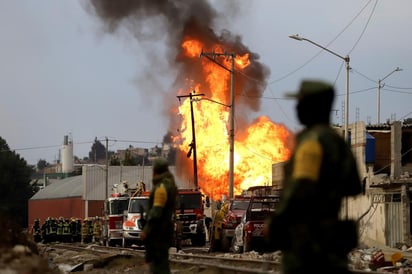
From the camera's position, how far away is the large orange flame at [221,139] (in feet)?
180

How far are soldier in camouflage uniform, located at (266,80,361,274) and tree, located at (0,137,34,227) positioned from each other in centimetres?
8405

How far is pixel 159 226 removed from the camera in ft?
31.6

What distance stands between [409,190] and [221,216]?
7.63m

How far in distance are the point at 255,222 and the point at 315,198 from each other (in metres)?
21.9

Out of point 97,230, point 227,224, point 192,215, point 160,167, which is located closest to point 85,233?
point 97,230

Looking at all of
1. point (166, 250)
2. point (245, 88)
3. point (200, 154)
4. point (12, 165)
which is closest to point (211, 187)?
point (200, 154)

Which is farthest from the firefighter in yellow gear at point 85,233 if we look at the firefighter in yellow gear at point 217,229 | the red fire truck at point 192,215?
the firefighter in yellow gear at point 217,229

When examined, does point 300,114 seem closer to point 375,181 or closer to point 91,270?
point 91,270

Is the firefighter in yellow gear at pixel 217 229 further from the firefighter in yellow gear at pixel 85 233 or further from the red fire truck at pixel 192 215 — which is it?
the firefighter in yellow gear at pixel 85 233

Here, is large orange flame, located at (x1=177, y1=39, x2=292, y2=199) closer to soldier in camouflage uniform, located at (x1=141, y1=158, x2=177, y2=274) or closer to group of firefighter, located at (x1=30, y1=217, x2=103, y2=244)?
group of firefighter, located at (x1=30, y1=217, x2=103, y2=244)

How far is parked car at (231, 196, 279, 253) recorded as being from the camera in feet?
86.6

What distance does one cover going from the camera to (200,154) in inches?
2238

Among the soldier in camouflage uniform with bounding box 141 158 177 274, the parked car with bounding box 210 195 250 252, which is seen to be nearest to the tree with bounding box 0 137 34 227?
the parked car with bounding box 210 195 250 252

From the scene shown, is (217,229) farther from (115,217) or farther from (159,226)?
(159,226)
